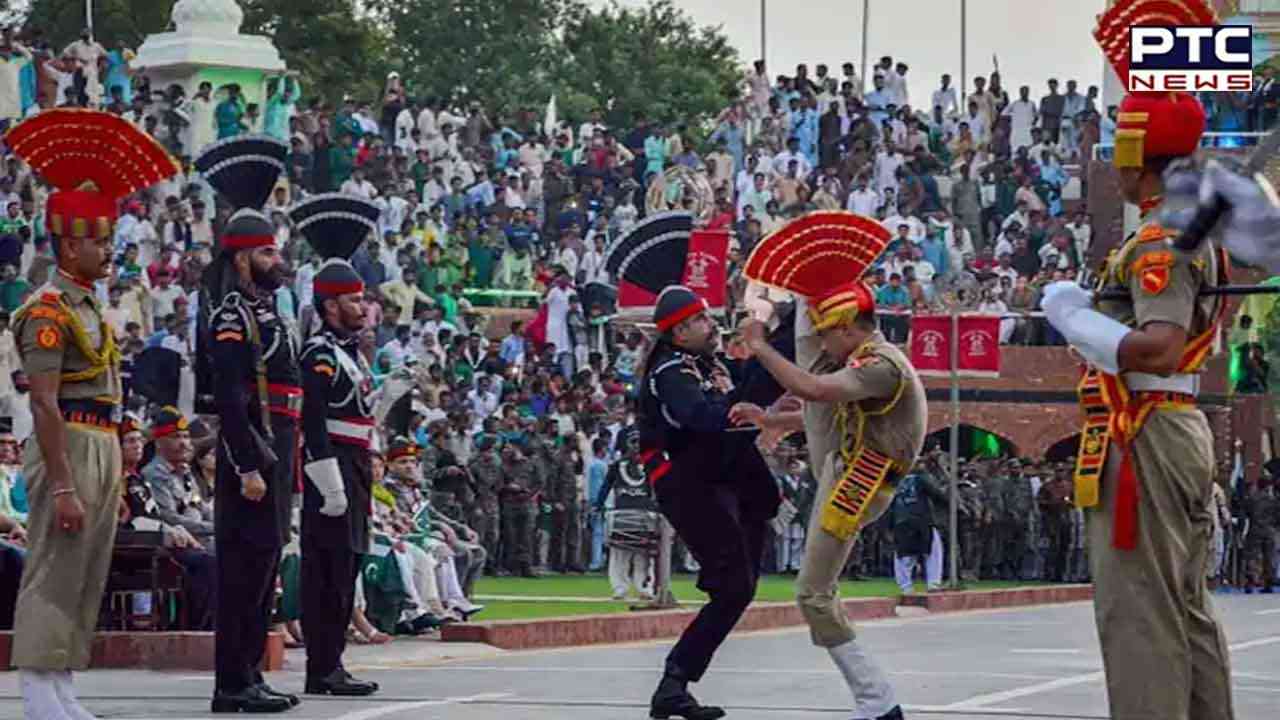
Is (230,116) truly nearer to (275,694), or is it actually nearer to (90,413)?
(275,694)

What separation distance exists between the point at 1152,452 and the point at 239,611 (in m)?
5.74

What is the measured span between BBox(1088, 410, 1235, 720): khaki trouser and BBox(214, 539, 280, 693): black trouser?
17.9 ft

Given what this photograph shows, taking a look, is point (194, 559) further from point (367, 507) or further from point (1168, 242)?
point (1168, 242)

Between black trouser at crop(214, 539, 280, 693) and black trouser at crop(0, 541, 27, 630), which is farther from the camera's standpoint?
black trouser at crop(0, 541, 27, 630)

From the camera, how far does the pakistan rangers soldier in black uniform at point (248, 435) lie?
13750mm

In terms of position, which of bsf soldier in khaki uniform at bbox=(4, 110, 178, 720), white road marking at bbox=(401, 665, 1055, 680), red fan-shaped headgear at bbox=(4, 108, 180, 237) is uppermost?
red fan-shaped headgear at bbox=(4, 108, 180, 237)

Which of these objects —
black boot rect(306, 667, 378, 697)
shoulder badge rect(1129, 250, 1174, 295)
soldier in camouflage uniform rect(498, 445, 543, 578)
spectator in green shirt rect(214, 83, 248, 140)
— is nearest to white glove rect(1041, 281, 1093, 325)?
shoulder badge rect(1129, 250, 1174, 295)

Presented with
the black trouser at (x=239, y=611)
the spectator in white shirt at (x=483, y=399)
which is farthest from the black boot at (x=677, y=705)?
the spectator in white shirt at (x=483, y=399)

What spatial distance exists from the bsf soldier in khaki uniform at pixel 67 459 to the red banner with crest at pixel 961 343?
2323 centimetres

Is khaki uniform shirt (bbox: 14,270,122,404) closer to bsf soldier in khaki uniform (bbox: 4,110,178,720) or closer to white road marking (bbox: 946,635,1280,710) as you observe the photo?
bsf soldier in khaki uniform (bbox: 4,110,178,720)

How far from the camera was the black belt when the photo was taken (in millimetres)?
12211

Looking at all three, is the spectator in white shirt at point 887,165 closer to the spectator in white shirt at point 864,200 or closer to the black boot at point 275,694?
the spectator in white shirt at point 864,200

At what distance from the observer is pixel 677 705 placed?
1370 cm

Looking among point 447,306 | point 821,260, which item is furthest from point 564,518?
point 821,260
